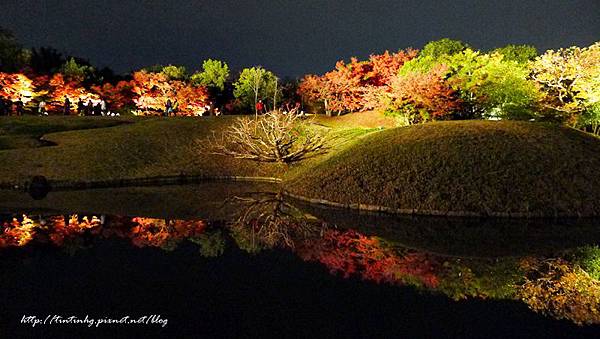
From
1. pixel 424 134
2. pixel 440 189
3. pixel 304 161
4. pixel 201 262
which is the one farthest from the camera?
pixel 304 161

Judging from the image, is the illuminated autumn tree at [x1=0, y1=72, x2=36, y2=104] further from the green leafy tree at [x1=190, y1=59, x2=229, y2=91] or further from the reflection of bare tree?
the reflection of bare tree

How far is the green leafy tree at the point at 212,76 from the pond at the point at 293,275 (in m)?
63.9

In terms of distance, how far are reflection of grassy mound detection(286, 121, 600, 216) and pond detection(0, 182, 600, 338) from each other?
1546mm

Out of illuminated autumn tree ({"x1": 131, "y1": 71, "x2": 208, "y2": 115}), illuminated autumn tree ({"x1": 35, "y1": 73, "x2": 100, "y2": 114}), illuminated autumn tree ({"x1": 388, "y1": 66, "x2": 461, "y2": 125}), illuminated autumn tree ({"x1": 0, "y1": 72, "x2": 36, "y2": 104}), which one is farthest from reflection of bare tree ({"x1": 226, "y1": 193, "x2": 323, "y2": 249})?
illuminated autumn tree ({"x1": 35, "y1": 73, "x2": 100, "y2": 114})

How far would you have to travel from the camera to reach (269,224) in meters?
20.1

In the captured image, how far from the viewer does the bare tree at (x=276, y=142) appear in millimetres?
38994

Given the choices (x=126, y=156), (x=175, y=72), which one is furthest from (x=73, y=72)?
(x=126, y=156)

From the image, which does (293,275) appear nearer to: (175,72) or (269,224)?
(269,224)

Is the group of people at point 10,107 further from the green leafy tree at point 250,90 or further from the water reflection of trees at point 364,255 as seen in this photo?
the water reflection of trees at point 364,255

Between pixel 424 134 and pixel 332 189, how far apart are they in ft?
27.5

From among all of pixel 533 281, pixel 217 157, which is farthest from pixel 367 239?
pixel 217 157

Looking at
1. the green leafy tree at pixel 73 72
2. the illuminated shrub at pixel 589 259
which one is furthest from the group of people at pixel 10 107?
the illuminated shrub at pixel 589 259

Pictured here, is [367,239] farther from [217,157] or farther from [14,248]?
[217,157]

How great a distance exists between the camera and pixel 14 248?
15172mm
